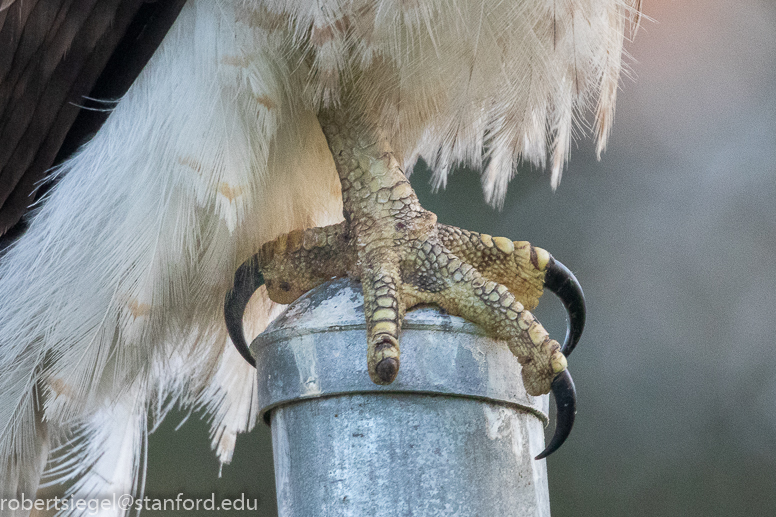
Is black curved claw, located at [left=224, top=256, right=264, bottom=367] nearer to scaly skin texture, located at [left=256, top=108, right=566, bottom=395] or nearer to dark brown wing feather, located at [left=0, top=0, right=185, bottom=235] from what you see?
scaly skin texture, located at [left=256, top=108, right=566, bottom=395]

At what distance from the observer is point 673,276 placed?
2846mm

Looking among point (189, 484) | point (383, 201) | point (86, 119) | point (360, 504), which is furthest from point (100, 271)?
point (189, 484)

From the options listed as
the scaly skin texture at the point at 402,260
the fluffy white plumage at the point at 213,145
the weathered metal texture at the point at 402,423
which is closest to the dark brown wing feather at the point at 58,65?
the fluffy white plumage at the point at 213,145

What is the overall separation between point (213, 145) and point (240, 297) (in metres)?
0.17

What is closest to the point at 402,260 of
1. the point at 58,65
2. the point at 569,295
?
the point at 569,295

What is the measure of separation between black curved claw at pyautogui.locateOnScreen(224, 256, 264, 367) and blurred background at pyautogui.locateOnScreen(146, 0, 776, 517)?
5.33 ft

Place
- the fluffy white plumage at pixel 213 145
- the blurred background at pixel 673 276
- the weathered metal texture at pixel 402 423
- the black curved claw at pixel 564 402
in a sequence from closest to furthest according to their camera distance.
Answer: the weathered metal texture at pixel 402 423 → the black curved claw at pixel 564 402 → the fluffy white plumage at pixel 213 145 → the blurred background at pixel 673 276

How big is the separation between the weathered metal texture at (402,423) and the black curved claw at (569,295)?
128 millimetres

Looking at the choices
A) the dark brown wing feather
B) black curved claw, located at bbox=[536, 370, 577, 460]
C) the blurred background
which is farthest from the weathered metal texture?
the blurred background

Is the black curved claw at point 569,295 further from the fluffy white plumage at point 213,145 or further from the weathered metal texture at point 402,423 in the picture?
the fluffy white plumage at point 213,145

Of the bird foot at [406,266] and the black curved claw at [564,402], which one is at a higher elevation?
the bird foot at [406,266]

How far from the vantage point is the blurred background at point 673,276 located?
8.63 feet

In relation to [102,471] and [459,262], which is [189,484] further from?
[459,262]

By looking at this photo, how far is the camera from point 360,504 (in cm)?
70
